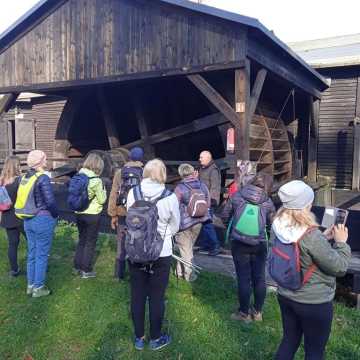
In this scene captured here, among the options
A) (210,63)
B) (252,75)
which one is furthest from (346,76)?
(210,63)

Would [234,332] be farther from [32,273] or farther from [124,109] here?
[124,109]

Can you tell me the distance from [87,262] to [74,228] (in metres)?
3.01

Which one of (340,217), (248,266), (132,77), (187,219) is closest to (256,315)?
(248,266)

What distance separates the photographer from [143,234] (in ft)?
9.61

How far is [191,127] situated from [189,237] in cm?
393

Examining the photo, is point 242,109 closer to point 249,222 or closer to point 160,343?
point 249,222

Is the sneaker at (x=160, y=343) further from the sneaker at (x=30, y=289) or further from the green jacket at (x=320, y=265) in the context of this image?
the sneaker at (x=30, y=289)

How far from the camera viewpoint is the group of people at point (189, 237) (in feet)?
7.55

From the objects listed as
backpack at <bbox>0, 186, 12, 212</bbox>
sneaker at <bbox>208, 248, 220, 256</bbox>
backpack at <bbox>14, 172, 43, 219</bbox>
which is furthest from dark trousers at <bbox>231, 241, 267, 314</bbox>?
backpack at <bbox>0, 186, 12, 212</bbox>

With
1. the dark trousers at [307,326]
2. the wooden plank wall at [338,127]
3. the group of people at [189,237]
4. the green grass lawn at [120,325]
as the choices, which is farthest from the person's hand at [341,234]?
the wooden plank wall at [338,127]

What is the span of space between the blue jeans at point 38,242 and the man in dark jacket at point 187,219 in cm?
145

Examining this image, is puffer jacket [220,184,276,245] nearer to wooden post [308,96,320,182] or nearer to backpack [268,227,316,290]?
backpack [268,227,316,290]

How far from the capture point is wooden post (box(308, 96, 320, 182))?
10.1 meters

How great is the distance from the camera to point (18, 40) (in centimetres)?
789
